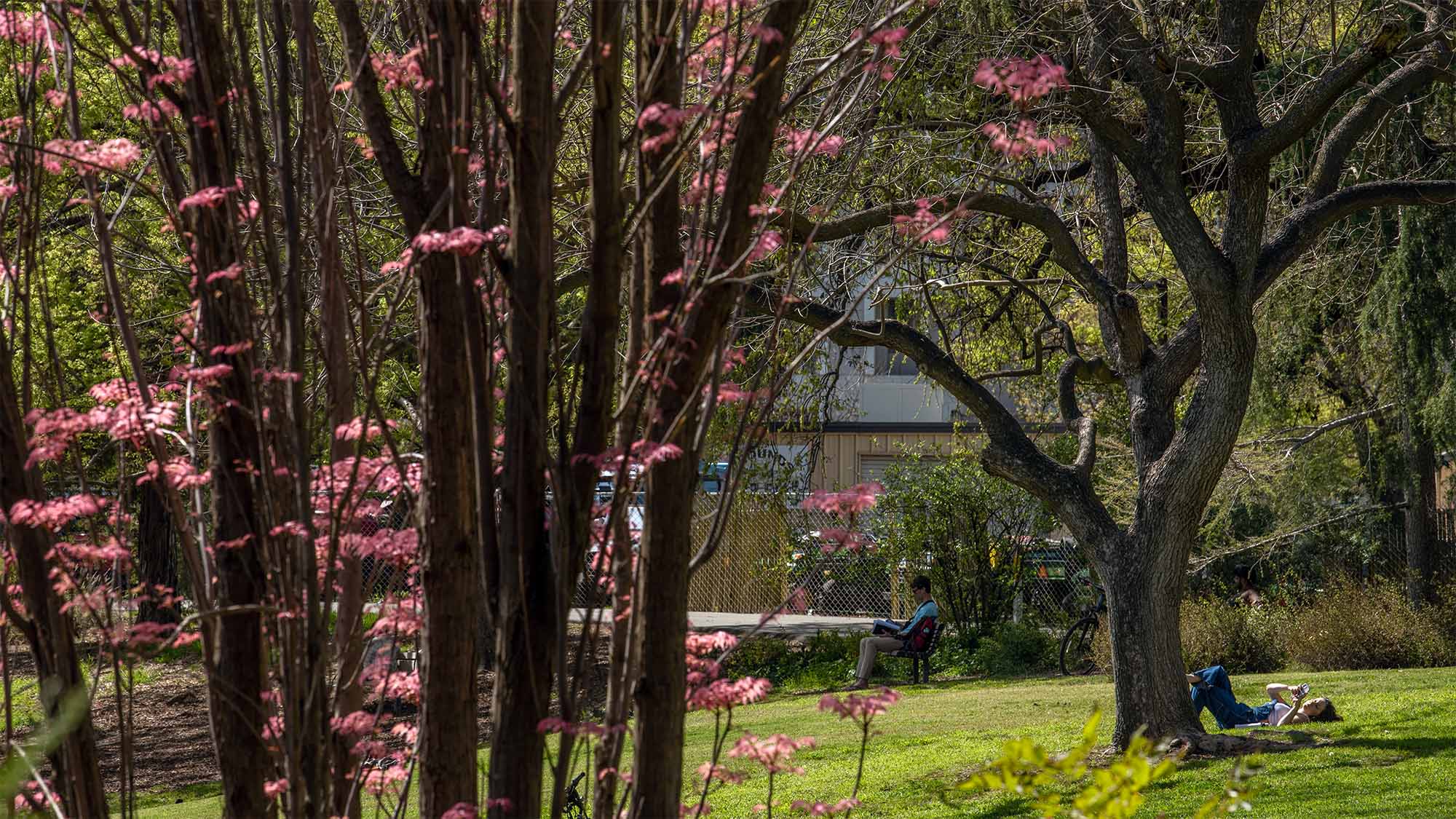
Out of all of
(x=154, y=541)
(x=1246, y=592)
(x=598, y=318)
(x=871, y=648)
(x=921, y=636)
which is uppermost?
(x=154, y=541)

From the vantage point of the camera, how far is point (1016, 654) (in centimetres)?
1694

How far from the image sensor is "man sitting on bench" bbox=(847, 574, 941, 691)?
50.4 feet

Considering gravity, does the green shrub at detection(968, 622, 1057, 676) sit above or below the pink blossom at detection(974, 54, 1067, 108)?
below

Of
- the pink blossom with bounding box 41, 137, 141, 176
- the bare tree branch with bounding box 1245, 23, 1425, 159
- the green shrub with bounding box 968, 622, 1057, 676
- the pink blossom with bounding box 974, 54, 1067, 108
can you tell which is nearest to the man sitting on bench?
the green shrub with bounding box 968, 622, 1057, 676

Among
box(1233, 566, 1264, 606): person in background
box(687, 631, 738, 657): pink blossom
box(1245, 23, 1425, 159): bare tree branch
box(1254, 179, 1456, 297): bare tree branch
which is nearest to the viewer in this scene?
box(687, 631, 738, 657): pink blossom

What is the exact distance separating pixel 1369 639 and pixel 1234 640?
1.40 m

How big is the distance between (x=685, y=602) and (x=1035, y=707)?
1033 cm

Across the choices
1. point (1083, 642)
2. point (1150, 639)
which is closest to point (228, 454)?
point (1150, 639)

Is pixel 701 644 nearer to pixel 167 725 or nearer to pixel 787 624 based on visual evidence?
pixel 167 725

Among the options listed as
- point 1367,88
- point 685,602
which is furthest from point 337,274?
point 1367,88

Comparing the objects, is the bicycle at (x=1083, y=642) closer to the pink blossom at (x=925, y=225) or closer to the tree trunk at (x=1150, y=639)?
the tree trunk at (x=1150, y=639)

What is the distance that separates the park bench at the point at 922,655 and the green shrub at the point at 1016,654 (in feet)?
2.53

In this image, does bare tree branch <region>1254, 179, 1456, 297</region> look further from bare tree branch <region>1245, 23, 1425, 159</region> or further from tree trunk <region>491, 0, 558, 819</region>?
tree trunk <region>491, 0, 558, 819</region>

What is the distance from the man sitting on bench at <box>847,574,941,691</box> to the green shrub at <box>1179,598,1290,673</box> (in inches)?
110
